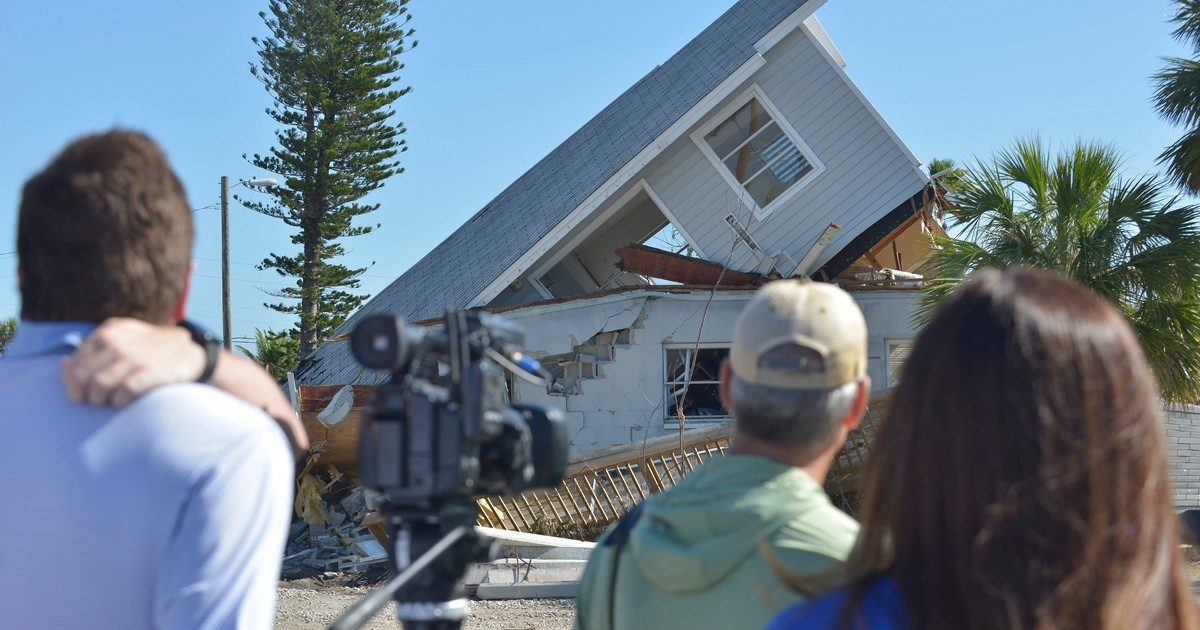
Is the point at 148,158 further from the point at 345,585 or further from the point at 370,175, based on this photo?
the point at 370,175

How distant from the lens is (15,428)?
6.20 ft

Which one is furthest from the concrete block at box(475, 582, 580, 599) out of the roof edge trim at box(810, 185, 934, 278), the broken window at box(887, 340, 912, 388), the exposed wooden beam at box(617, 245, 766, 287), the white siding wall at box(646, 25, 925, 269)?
the roof edge trim at box(810, 185, 934, 278)

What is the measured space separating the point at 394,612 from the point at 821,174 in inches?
384

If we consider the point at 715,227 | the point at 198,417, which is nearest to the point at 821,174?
the point at 715,227

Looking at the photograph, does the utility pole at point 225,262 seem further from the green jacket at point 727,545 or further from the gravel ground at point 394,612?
the green jacket at point 727,545

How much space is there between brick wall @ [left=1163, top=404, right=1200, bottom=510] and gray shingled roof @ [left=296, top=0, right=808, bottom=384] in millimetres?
8246

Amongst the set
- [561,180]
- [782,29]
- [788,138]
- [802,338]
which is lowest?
[802,338]

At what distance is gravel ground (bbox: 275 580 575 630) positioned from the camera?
9.48 m

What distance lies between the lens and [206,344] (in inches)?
81.5

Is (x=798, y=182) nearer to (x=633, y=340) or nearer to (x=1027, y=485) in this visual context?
(x=633, y=340)

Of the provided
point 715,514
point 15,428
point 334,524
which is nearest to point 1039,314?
point 715,514

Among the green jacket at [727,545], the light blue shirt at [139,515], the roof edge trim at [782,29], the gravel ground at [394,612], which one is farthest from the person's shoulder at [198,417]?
the roof edge trim at [782,29]

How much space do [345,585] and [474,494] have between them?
11136 mm

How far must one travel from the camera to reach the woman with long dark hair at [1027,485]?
1.34 meters
